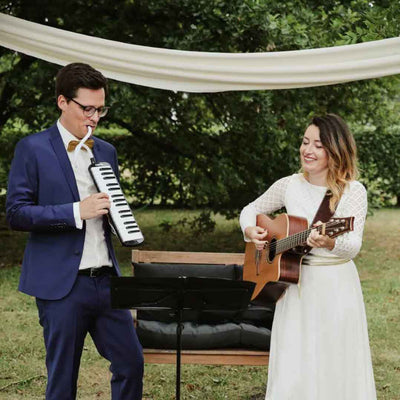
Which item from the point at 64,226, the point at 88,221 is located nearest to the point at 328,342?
the point at 88,221

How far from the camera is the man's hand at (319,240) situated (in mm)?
3650

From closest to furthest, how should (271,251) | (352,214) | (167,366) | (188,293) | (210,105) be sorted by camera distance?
(188,293) → (352,214) → (271,251) → (167,366) → (210,105)

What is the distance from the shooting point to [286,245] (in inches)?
155

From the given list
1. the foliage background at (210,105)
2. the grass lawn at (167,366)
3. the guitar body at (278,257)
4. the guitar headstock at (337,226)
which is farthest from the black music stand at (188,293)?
the foliage background at (210,105)

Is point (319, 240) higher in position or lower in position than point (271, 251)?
higher

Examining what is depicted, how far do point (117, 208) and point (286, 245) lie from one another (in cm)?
107

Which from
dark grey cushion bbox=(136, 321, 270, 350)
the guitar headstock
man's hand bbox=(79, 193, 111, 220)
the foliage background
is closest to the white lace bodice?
the guitar headstock

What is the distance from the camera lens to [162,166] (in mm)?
10641

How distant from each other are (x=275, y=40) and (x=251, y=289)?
4.60 metres

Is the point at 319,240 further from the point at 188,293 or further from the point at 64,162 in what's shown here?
the point at 64,162

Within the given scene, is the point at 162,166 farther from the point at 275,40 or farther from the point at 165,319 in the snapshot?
the point at 165,319

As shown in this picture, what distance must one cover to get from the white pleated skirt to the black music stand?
0.43 m

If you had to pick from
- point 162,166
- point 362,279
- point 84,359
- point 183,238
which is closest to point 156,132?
point 162,166

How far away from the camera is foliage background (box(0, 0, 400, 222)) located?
799cm
